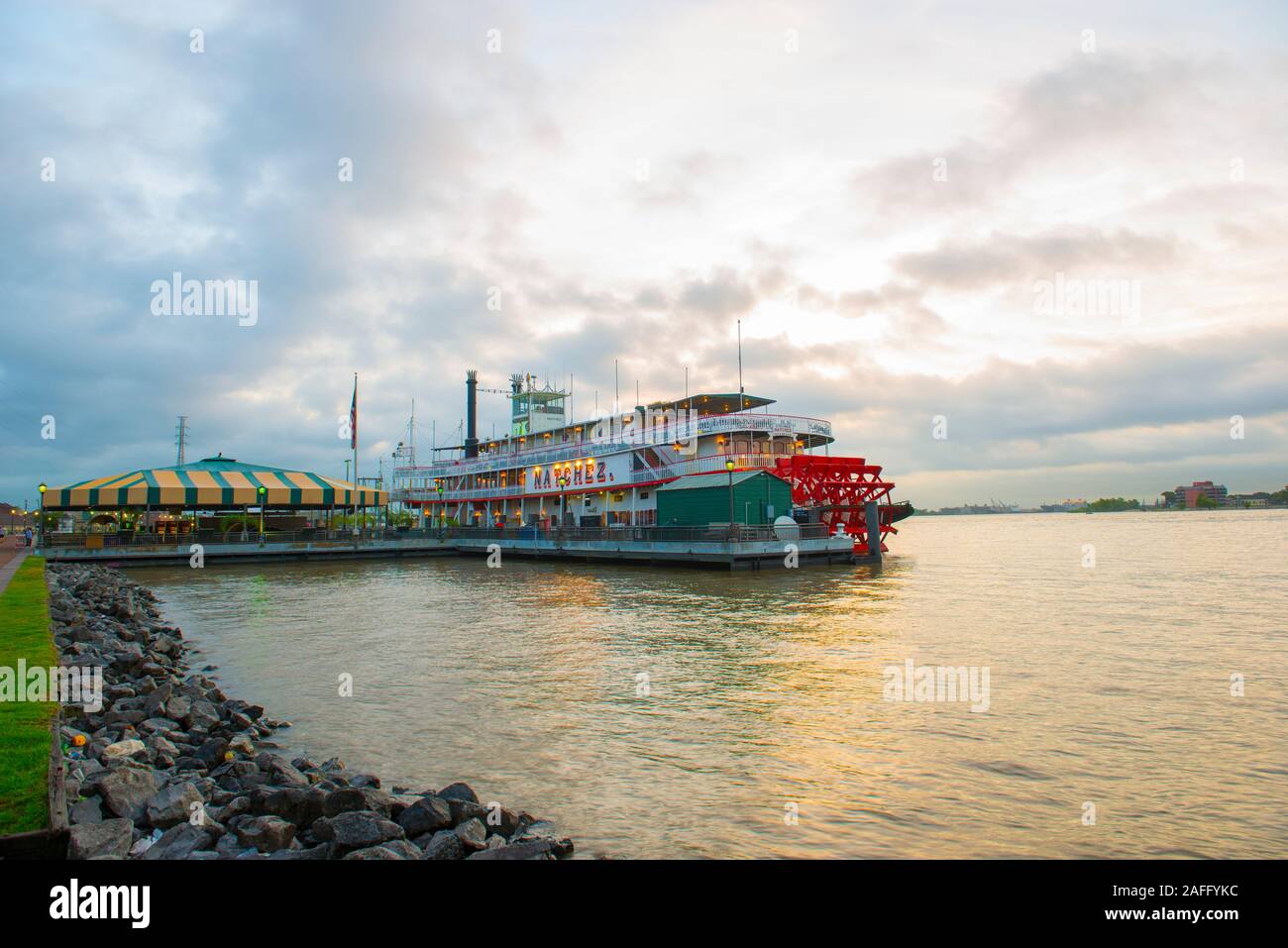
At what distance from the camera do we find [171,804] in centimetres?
662

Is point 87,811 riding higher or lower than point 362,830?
higher

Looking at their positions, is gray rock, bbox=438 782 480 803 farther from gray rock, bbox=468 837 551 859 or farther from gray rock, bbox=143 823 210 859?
gray rock, bbox=143 823 210 859

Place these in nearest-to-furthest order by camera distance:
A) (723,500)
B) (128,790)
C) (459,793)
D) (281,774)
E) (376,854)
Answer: (376,854) → (128,790) → (459,793) → (281,774) → (723,500)

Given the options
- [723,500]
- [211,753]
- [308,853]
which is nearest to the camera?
[308,853]

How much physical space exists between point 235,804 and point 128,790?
942mm

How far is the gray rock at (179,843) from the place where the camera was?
19.3 ft

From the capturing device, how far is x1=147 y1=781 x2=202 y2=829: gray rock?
256 inches

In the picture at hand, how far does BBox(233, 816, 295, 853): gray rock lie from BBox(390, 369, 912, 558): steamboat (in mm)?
29553

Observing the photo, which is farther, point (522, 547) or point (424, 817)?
point (522, 547)

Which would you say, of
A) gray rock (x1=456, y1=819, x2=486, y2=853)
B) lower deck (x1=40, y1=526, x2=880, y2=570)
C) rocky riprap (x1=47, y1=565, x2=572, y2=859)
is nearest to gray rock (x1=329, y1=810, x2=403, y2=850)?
rocky riprap (x1=47, y1=565, x2=572, y2=859)

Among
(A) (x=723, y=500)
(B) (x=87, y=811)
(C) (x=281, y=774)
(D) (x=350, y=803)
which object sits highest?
(A) (x=723, y=500)

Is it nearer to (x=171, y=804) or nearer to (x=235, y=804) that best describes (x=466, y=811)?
(x=235, y=804)

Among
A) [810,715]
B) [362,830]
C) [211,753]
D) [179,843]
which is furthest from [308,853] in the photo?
[810,715]

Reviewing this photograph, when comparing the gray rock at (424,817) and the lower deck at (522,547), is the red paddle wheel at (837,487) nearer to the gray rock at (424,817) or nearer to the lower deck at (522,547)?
the lower deck at (522,547)
